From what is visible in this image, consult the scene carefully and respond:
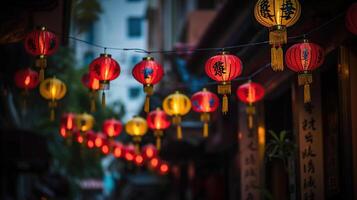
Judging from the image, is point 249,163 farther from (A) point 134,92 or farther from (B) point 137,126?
(A) point 134,92

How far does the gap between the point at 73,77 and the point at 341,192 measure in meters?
18.1

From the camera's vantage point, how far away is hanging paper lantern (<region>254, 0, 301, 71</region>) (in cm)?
1059

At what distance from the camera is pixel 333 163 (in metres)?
12.9

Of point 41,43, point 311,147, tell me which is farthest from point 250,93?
point 41,43

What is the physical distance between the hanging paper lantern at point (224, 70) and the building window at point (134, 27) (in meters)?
57.4

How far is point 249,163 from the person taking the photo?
1747 centimetres

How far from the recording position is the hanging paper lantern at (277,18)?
10.6 metres

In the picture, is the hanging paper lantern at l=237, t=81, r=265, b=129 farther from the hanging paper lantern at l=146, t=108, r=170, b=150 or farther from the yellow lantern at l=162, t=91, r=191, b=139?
the hanging paper lantern at l=146, t=108, r=170, b=150

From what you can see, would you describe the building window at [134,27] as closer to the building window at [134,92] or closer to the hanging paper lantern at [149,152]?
the building window at [134,92]

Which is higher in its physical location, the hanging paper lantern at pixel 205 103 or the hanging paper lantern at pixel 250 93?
the hanging paper lantern at pixel 250 93

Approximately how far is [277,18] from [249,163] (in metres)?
7.31

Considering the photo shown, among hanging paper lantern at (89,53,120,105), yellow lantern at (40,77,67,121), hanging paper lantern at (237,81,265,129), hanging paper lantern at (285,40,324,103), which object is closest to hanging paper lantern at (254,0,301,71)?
hanging paper lantern at (285,40,324,103)


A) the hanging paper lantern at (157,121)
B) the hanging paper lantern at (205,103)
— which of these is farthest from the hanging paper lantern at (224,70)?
the hanging paper lantern at (157,121)

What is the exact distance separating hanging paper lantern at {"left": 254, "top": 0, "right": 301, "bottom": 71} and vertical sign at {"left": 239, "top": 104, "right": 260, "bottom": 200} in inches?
271
